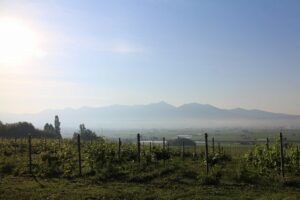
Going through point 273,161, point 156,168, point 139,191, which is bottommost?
point 139,191

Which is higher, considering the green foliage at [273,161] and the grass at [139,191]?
the green foliage at [273,161]

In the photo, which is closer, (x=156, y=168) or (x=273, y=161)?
(x=273, y=161)

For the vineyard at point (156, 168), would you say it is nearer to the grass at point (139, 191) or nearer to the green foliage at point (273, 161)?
the green foliage at point (273, 161)

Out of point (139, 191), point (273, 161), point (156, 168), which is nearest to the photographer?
point (139, 191)

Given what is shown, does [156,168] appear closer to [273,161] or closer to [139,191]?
[139,191]

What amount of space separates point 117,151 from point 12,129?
3382 inches

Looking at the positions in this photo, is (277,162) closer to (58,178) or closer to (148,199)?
(148,199)

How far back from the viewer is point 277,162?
872 inches

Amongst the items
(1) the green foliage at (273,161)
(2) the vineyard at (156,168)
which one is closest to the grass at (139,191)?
(2) the vineyard at (156,168)

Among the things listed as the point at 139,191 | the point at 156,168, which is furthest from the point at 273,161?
the point at 139,191

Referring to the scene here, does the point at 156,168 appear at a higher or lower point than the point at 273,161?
lower

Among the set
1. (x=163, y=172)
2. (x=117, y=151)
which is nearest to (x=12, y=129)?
(x=117, y=151)

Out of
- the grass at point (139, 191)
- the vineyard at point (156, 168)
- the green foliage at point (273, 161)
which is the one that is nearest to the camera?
the grass at point (139, 191)

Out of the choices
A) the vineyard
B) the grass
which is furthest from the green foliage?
the grass
